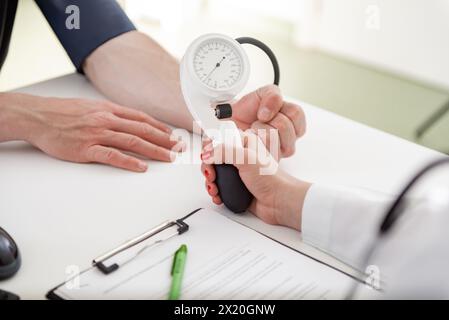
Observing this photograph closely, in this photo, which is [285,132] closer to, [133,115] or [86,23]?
[133,115]

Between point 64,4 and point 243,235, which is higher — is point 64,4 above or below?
above

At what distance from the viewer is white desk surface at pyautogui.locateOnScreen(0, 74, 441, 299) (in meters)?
0.71

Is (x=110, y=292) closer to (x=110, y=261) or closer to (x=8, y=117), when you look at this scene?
(x=110, y=261)

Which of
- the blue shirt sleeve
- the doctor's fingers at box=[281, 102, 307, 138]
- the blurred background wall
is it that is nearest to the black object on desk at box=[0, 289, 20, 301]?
the doctor's fingers at box=[281, 102, 307, 138]

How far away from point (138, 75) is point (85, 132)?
24 cm

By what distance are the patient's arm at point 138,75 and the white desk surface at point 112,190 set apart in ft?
0.61

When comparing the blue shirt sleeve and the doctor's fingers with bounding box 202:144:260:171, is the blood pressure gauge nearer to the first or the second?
the doctor's fingers with bounding box 202:144:260:171

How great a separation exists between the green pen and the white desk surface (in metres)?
0.08

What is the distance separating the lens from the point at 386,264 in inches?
26.7

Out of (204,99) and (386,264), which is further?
(204,99)

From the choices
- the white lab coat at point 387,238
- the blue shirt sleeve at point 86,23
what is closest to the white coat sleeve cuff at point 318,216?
the white lab coat at point 387,238

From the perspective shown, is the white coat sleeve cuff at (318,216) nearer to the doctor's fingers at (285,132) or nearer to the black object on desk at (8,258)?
the doctor's fingers at (285,132)
